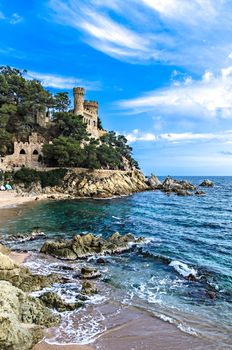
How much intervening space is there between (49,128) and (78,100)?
12094 mm

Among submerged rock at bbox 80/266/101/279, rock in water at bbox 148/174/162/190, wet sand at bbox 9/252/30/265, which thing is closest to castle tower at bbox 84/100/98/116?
rock in water at bbox 148/174/162/190

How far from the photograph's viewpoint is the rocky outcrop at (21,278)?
45.9 feet

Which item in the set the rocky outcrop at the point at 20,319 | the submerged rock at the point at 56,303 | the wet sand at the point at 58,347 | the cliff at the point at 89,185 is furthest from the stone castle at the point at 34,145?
the wet sand at the point at 58,347

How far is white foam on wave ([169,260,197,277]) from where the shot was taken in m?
17.8

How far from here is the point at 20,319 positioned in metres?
10.6

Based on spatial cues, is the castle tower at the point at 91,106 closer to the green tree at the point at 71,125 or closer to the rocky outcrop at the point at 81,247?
the green tree at the point at 71,125

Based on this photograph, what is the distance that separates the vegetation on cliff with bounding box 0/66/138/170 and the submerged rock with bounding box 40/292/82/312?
4869 cm

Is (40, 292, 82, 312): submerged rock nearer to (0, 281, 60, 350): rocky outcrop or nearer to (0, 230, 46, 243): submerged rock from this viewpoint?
(0, 281, 60, 350): rocky outcrop

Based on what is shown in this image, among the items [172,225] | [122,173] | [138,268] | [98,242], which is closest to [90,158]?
[122,173]

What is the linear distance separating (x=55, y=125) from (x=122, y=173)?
2030cm

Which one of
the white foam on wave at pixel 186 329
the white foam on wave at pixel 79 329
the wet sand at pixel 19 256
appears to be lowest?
the white foam on wave at pixel 186 329

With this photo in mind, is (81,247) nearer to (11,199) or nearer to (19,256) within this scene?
(19,256)

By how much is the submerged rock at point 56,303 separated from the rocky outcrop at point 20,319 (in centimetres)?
68

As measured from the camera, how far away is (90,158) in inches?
2515
